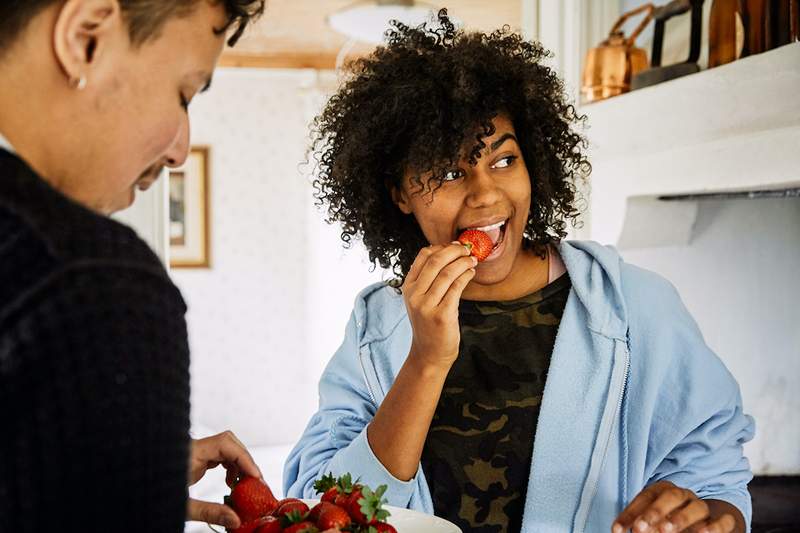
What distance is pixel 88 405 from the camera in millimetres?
431

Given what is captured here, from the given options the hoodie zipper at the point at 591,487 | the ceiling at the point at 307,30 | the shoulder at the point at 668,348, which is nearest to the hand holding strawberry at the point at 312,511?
the hoodie zipper at the point at 591,487

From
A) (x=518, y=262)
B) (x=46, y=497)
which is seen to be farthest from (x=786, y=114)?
(x=46, y=497)

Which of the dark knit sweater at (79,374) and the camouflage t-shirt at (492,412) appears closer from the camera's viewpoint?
the dark knit sweater at (79,374)

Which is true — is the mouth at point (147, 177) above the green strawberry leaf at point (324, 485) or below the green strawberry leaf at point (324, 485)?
above

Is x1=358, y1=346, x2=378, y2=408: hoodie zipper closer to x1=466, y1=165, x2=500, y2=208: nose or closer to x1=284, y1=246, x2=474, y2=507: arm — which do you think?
x1=284, y1=246, x2=474, y2=507: arm

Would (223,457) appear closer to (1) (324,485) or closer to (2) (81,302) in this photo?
(1) (324,485)

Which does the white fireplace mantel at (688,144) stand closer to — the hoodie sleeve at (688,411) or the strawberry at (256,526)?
the hoodie sleeve at (688,411)

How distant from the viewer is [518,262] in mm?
1348

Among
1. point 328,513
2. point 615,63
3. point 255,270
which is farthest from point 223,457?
point 255,270

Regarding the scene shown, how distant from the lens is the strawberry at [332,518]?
2.78ft

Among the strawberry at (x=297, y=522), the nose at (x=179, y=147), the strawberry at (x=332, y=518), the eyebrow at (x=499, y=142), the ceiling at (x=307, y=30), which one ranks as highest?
the ceiling at (x=307, y=30)

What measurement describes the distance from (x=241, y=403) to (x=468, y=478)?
Result: 438cm

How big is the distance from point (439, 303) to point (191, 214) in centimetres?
445

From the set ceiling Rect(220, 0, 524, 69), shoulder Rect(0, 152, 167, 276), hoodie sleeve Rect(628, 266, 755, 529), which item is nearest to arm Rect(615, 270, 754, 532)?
hoodie sleeve Rect(628, 266, 755, 529)
